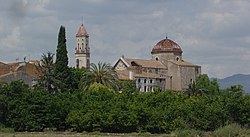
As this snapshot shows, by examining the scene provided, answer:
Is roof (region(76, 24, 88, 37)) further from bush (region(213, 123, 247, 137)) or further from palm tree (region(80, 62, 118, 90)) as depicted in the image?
bush (region(213, 123, 247, 137))

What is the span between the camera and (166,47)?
5428 inches

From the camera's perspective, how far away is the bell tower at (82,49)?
155250 mm

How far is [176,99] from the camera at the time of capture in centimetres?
5900

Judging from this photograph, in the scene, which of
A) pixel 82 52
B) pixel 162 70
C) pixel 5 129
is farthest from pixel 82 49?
pixel 5 129

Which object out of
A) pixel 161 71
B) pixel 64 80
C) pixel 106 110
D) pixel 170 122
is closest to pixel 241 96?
pixel 170 122

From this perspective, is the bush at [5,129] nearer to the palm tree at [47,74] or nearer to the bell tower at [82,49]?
the palm tree at [47,74]

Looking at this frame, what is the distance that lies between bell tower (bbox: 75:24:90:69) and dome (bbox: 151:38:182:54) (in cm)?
2303

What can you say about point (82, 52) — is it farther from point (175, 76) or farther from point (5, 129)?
point (5, 129)

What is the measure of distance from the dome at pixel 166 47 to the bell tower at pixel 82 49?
75.5 feet

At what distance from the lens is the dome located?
137625mm

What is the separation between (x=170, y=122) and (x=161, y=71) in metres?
79.7

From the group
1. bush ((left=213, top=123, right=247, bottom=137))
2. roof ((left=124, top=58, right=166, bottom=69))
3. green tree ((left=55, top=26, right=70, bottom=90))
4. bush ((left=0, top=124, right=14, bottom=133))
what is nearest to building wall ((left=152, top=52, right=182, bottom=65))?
roof ((left=124, top=58, right=166, bottom=69))

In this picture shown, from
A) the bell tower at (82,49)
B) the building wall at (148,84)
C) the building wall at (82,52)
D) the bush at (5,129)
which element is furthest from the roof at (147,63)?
the bush at (5,129)

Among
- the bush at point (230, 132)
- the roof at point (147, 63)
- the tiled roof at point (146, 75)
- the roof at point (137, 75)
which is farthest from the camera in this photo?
the roof at point (147, 63)
